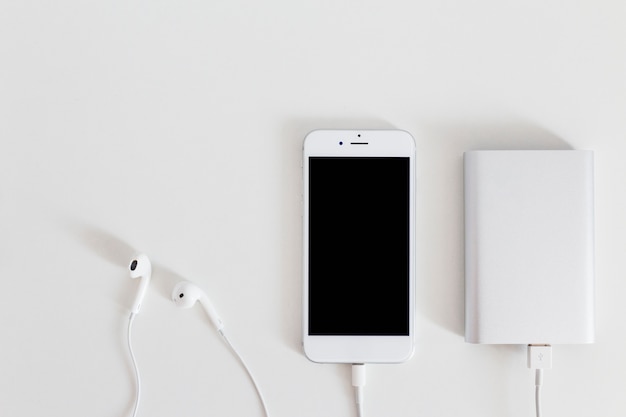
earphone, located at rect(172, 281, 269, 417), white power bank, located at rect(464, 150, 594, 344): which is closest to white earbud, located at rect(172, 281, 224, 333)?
earphone, located at rect(172, 281, 269, 417)

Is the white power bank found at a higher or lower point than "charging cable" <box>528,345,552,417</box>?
higher

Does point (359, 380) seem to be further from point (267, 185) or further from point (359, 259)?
point (267, 185)

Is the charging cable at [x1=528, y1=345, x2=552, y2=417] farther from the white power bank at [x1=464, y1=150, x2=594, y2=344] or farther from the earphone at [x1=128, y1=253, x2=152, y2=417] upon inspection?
the earphone at [x1=128, y1=253, x2=152, y2=417]

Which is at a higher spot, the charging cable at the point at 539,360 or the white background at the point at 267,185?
the white background at the point at 267,185

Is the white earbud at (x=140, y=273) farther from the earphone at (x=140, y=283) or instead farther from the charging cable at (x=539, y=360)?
the charging cable at (x=539, y=360)

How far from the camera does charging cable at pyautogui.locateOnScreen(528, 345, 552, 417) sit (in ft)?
2.39

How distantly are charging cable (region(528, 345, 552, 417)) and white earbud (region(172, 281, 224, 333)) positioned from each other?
1.44 ft

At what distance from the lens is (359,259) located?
74 centimetres

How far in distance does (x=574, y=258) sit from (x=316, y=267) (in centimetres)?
35

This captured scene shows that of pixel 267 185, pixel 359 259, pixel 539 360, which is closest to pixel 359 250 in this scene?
pixel 359 259

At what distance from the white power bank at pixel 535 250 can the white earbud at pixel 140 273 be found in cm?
46

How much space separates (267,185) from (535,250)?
0.39 metres

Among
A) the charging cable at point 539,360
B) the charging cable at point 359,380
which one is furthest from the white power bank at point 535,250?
the charging cable at point 359,380

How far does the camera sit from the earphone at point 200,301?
2.40ft
